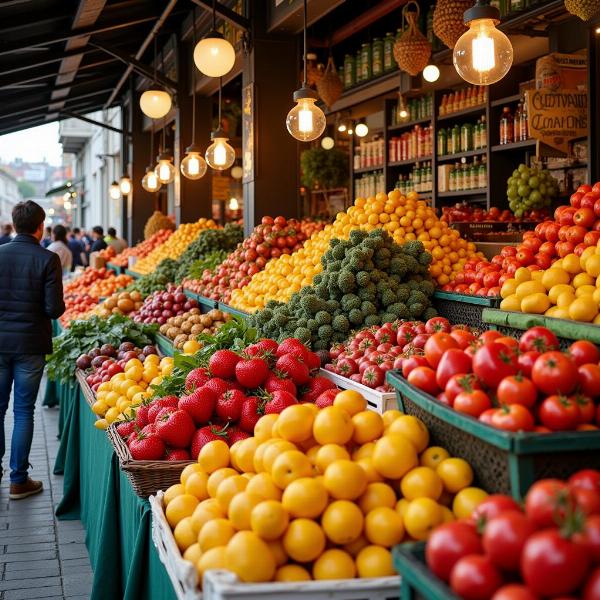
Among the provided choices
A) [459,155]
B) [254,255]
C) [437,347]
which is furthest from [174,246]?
[437,347]

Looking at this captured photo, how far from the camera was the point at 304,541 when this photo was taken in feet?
5.56

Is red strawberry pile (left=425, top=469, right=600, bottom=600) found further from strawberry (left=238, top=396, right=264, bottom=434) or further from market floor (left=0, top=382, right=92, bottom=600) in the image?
market floor (left=0, top=382, right=92, bottom=600)

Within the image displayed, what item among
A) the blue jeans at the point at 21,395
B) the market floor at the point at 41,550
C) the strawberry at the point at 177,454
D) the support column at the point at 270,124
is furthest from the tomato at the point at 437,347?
the support column at the point at 270,124

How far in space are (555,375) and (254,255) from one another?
16.4ft

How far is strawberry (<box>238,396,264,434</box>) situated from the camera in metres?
2.79

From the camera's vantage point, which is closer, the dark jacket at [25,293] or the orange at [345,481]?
the orange at [345,481]

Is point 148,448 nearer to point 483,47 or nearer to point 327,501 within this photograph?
point 327,501

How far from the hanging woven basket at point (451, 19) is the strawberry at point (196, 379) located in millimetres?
3516

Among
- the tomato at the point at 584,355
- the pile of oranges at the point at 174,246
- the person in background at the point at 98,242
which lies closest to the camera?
the tomato at the point at 584,355

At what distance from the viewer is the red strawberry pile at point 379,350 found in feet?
10.1

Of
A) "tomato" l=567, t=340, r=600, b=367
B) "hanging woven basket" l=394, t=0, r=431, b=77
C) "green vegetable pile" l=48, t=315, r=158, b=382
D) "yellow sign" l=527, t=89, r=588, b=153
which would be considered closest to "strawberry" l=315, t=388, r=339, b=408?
"tomato" l=567, t=340, r=600, b=367

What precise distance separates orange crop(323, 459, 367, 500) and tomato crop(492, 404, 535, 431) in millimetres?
372

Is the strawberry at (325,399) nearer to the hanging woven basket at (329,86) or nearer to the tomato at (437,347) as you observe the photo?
the tomato at (437,347)

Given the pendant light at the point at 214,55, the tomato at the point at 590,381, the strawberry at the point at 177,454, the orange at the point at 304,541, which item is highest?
the pendant light at the point at 214,55
